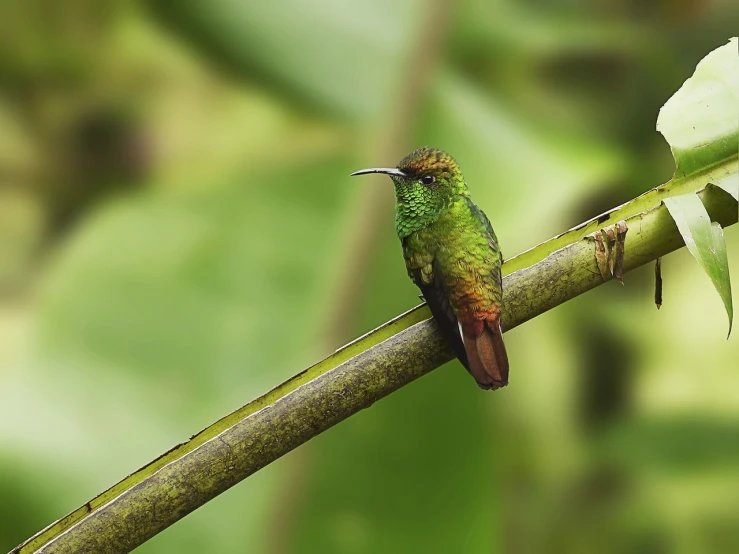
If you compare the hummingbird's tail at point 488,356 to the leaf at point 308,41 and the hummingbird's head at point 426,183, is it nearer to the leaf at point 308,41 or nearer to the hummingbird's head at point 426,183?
the hummingbird's head at point 426,183

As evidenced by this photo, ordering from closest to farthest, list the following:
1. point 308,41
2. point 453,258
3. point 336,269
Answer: point 453,258, point 336,269, point 308,41

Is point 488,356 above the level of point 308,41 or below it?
below

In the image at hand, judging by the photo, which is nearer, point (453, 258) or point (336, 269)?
point (453, 258)

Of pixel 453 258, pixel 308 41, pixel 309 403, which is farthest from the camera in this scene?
pixel 308 41

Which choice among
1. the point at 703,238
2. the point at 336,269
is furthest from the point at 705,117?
the point at 336,269

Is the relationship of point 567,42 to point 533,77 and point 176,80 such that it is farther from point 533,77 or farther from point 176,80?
point 176,80

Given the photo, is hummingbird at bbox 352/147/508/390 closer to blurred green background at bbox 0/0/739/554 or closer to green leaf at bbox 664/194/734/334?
green leaf at bbox 664/194/734/334

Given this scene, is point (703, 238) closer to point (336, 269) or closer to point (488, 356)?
point (488, 356)
